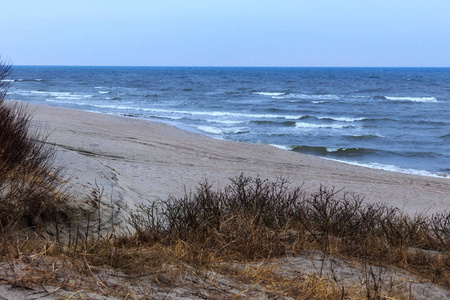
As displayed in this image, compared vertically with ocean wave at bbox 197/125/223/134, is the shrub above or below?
above

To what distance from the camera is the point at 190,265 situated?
3623mm

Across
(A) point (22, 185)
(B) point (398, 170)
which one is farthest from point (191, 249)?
(B) point (398, 170)

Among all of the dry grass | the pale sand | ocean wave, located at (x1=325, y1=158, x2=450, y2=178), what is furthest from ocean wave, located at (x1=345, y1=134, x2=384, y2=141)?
the dry grass

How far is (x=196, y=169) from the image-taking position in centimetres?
1277

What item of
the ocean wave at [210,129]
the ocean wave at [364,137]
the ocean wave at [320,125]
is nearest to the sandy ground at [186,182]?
the ocean wave at [210,129]

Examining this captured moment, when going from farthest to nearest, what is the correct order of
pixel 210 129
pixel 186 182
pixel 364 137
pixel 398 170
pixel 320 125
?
pixel 320 125 → pixel 210 129 → pixel 364 137 → pixel 398 170 → pixel 186 182

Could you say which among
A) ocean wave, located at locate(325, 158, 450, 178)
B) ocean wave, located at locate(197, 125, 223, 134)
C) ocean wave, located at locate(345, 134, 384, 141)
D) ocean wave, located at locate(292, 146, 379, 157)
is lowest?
ocean wave, located at locate(325, 158, 450, 178)

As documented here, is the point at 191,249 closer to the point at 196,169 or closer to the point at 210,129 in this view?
the point at 196,169

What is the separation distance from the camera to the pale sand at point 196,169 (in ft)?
28.5

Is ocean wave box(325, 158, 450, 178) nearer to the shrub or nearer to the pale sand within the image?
the pale sand

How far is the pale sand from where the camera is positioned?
870 centimetres

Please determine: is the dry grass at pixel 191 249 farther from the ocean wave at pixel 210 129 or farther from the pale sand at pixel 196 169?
the ocean wave at pixel 210 129

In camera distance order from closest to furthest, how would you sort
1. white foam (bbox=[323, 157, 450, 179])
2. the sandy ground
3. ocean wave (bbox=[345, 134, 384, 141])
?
the sandy ground < white foam (bbox=[323, 157, 450, 179]) < ocean wave (bbox=[345, 134, 384, 141])

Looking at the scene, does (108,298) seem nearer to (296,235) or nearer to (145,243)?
(145,243)
